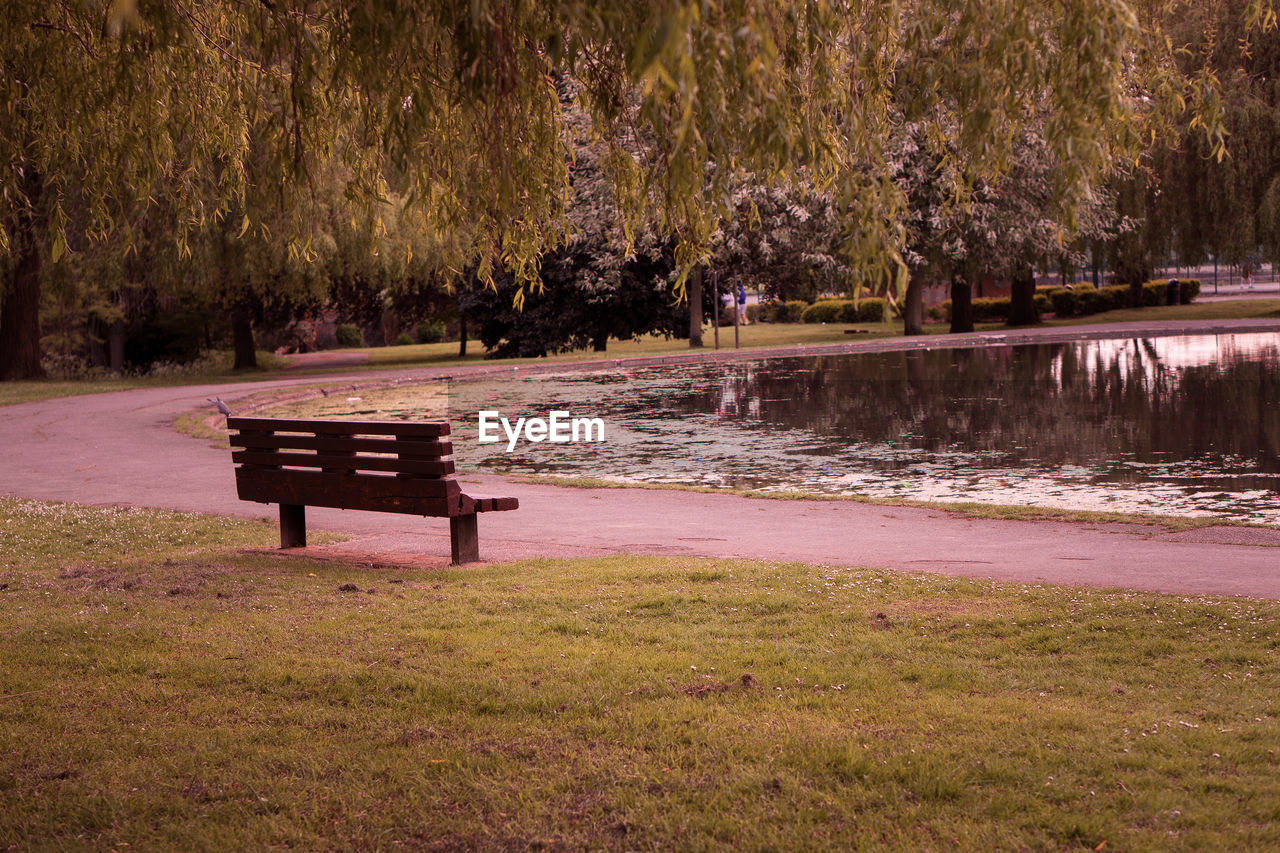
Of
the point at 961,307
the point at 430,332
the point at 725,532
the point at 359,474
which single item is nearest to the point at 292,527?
the point at 359,474

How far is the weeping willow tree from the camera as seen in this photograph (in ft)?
15.1

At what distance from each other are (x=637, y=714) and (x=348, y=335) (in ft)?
229

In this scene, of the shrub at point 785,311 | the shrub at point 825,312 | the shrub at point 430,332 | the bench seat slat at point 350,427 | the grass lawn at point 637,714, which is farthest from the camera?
the shrub at point 785,311

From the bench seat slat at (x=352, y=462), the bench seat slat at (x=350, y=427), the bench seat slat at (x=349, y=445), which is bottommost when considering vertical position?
the bench seat slat at (x=352, y=462)

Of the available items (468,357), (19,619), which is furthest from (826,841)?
(468,357)

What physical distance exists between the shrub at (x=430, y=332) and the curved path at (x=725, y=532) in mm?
55782

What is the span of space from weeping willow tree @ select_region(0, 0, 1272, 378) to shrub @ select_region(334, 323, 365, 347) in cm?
6558

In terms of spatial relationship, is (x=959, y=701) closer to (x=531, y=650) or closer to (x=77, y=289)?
(x=531, y=650)

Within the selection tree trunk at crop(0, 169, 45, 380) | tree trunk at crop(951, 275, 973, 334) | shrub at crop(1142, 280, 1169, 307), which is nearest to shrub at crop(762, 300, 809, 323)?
shrub at crop(1142, 280, 1169, 307)

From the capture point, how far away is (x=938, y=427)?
1895 centimetres

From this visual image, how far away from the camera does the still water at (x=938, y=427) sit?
43.8 ft

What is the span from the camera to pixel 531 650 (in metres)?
6.41

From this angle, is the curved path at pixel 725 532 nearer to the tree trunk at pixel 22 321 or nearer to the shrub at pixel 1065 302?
the tree trunk at pixel 22 321

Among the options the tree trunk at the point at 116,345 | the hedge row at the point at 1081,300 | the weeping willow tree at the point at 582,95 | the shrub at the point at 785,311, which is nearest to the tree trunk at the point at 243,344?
the tree trunk at the point at 116,345
